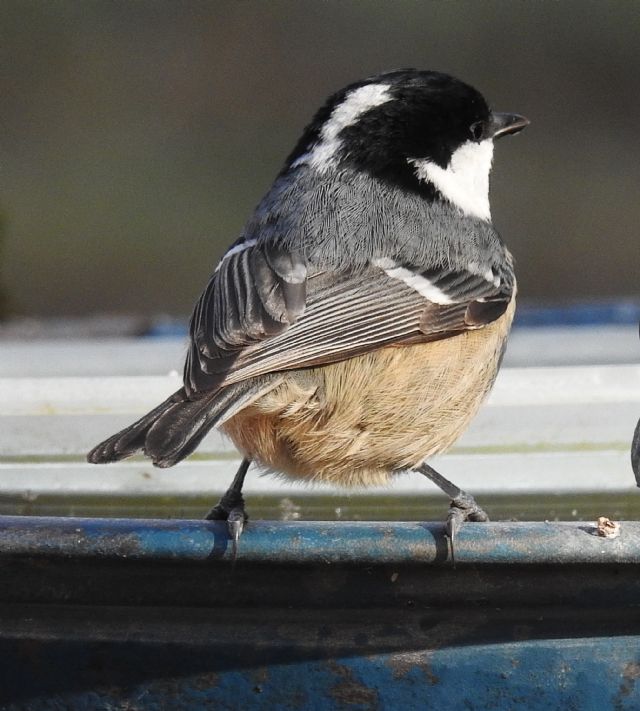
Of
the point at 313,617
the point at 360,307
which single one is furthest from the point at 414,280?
the point at 313,617

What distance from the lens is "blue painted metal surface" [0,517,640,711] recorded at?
4.82ft

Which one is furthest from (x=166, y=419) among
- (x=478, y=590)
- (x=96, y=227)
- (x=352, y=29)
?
(x=352, y=29)

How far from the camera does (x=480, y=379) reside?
A: 6.97ft

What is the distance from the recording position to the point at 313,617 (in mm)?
1528

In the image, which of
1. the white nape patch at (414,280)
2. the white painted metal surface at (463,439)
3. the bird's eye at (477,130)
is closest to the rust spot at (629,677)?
the white nape patch at (414,280)

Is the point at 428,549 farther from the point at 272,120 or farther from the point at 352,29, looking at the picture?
the point at 352,29

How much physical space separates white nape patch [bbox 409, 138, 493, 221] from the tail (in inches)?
27.1

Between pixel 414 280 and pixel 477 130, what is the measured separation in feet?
1.37

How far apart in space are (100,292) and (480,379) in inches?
274

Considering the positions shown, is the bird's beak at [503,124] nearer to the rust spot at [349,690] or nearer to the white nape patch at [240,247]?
the white nape patch at [240,247]

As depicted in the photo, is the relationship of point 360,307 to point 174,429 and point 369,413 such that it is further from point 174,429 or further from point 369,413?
point 174,429

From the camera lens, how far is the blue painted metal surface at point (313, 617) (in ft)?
4.82

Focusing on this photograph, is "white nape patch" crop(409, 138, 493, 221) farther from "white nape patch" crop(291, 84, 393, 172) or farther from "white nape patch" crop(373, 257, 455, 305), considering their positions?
"white nape patch" crop(373, 257, 455, 305)

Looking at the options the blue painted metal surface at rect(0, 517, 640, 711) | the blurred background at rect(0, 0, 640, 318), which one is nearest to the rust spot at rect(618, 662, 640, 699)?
the blue painted metal surface at rect(0, 517, 640, 711)
